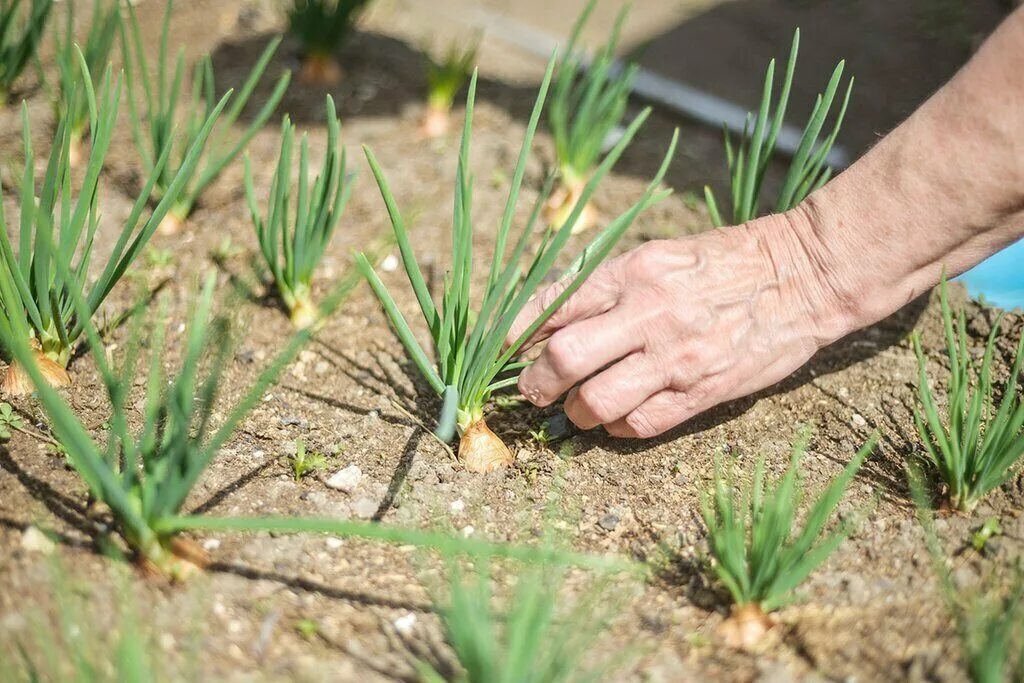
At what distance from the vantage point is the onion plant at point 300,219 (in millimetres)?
1771

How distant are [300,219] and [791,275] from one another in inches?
37.2

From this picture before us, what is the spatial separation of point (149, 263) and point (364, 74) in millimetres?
1166

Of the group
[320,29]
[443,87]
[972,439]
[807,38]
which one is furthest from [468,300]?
[807,38]

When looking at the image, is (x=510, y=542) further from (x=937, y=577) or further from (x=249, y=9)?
(x=249, y=9)

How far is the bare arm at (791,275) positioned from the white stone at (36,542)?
77 cm

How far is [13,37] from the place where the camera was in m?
2.40

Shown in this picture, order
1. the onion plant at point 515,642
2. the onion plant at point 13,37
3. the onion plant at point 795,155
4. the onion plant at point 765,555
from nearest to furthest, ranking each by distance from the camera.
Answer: the onion plant at point 515,642 → the onion plant at point 765,555 → the onion plant at point 795,155 → the onion plant at point 13,37

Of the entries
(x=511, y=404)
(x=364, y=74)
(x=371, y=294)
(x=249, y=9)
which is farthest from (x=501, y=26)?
(x=511, y=404)

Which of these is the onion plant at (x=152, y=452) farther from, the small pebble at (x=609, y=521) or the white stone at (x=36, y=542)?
the small pebble at (x=609, y=521)

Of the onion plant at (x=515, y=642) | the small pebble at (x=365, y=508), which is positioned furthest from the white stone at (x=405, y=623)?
the small pebble at (x=365, y=508)

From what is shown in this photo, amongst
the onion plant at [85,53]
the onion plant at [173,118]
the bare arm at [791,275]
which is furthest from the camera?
the onion plant at [85,53]

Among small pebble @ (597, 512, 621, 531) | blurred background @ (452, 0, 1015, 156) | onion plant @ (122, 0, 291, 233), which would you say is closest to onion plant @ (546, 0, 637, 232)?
blurred background @ (452, 0, 1015, 156)

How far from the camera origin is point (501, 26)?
130 inches

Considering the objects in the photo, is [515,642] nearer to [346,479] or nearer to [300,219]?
[346,479]
